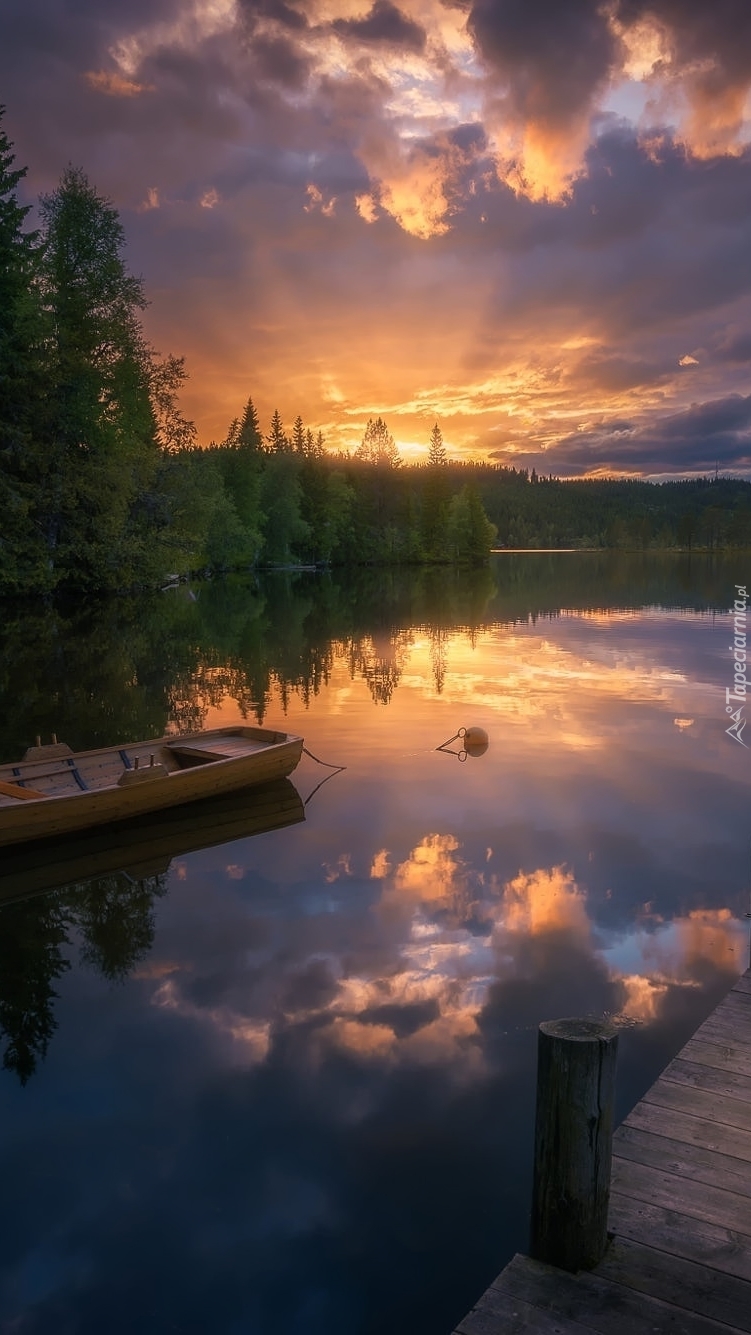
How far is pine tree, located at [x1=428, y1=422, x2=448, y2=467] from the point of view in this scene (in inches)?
4653

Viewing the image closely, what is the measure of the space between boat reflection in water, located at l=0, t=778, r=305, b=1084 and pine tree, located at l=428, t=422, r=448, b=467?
10876cm

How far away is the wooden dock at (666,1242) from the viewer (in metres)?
3.94

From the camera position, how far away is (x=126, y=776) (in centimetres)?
1205

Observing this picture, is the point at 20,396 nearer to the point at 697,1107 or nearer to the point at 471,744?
the point at 471,744

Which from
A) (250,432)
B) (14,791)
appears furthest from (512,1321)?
(250,432)

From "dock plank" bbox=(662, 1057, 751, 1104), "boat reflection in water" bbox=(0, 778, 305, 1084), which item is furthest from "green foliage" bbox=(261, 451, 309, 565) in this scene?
"dock plank" bbox=(662, 1057, 751, 1104)

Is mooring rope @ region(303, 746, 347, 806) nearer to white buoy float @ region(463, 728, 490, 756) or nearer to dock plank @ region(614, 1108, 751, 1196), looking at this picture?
white buoy float @ region(463, 728, 490, 756)

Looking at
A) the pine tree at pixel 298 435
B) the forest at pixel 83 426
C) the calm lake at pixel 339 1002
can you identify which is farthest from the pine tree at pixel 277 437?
the calm lake at pixel 339 1002

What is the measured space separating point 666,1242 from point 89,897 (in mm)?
7908

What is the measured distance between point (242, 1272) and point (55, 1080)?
258 cm

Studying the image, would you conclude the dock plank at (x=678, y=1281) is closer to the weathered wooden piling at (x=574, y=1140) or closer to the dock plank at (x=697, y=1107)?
the weathered wooden piling at (x=574, y=1140)

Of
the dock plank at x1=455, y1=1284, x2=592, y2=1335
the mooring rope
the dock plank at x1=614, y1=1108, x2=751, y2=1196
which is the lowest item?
the mooring rope

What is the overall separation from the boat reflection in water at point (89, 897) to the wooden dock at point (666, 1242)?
4625 mm

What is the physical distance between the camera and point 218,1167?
5.90 metres
